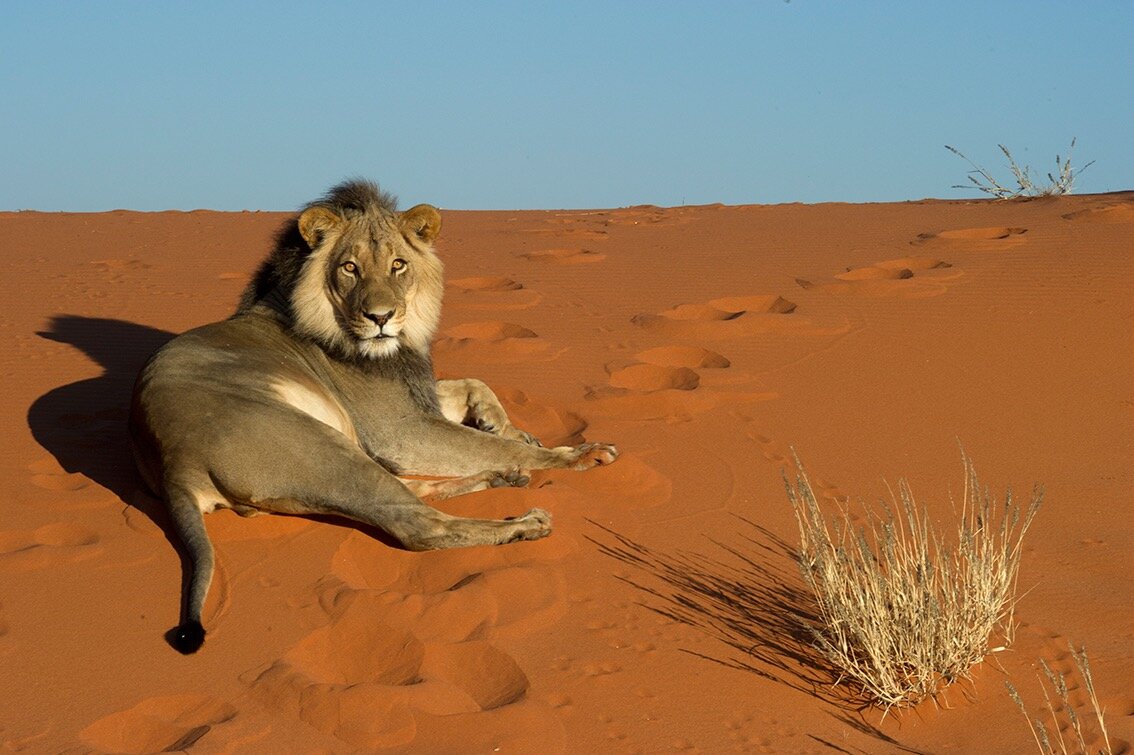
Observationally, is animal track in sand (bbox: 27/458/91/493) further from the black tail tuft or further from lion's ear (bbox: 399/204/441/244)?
lion's ear (bbox: 399/204/441/244)

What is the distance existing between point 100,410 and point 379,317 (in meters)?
2.24

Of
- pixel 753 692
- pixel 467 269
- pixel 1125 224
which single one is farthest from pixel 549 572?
pixel 1125 224

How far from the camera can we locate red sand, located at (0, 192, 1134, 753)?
4.66 m

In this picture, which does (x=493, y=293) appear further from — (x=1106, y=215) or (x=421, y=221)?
(x=1106, y=215)

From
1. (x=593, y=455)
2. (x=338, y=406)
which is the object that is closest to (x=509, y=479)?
(x=593, y=455)

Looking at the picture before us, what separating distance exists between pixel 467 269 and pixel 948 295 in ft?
15.8

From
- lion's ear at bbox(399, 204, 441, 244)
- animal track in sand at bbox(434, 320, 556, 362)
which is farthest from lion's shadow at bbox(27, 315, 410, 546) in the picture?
animal track in sand at bbox(434, 320, 556, 362)

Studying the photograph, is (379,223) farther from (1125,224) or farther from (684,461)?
(1125,224)

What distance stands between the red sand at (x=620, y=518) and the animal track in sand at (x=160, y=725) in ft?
0.04

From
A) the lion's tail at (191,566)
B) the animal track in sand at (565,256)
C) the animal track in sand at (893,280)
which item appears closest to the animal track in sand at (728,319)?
the animal track in sand at (893,280)

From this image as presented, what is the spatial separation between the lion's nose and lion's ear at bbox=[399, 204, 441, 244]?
0.60 meters

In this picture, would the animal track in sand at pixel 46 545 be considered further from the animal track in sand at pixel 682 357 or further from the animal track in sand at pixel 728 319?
the animal track in sand at pixel 728 319

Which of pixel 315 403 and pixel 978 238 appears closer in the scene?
pixel 315 403

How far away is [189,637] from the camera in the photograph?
4.90 meters
